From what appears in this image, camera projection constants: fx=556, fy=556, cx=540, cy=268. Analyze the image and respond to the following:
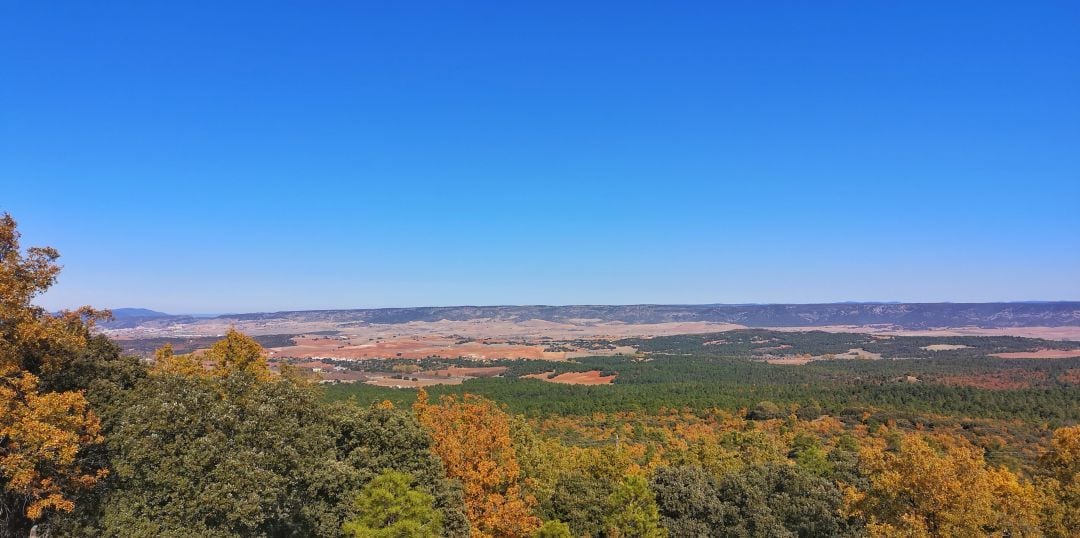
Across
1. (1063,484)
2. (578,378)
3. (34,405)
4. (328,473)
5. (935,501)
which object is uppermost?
(34,405)

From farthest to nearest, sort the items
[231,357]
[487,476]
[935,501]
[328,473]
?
[231,357], [487,476], [328,473], [935,501]

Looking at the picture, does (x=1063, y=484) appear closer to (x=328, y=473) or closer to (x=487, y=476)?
(x=487, y=476)

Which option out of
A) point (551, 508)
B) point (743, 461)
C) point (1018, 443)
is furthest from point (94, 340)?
point (1018, 443)

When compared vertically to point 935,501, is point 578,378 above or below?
below

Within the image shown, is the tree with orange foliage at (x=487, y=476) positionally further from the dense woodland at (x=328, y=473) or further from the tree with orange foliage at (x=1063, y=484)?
the tree with orange foliage at (x=1063, y=484)

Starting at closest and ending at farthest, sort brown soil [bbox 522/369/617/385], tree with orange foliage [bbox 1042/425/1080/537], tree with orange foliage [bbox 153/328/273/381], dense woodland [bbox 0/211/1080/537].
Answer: dense woodland [bbox 0/211/1080/537] < tree with orange foliage [bbox 1042/425/1080/537] < tree with orange foliage [bbox 153/328/273/381] < brown soil [bbox 522/369/617/385]

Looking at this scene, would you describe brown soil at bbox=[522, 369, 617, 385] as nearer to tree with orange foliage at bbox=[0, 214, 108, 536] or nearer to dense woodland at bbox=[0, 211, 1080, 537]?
dense woodland at bbox=[0, 211, 1080, 537]

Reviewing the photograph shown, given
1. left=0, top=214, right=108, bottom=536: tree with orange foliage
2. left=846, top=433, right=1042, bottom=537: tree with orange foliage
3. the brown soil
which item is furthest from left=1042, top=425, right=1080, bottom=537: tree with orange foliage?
the brown soil

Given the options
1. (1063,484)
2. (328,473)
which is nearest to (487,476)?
(328,473)
